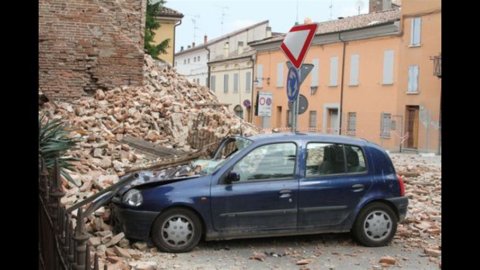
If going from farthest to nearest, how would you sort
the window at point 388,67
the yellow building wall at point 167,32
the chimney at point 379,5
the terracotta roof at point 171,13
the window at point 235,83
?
1. the window at point 235,83
2. the chimney at point 379,5
3. the terracotta roof at point 171,13
4. the yellow building wall at point 167,32
5. the window at point 388,67

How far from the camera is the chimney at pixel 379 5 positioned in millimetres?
45138

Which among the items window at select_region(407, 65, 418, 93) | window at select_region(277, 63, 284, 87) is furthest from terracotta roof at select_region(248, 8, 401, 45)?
window at select_region(277, 63, 284, 87)

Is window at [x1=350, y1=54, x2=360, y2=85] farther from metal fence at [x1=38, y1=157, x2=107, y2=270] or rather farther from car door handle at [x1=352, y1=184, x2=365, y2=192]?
metal fence at [x1=38, y1=157, x2=107, y2=270]

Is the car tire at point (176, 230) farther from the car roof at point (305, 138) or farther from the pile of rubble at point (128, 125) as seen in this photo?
the pile of rubble at point (128, 125)

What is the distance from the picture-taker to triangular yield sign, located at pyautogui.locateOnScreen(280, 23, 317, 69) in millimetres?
7762

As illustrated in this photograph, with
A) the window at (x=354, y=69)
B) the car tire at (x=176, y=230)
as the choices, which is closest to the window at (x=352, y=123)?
the window at (x=354, y=69)

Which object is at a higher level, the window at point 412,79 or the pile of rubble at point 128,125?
the window at point 412,79

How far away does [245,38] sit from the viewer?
215 feet

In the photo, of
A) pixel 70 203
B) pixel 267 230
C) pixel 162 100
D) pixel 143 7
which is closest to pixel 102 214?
pixel 70 203

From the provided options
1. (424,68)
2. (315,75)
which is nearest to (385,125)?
(424,68)

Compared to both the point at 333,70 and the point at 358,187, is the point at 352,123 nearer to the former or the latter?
the point at 333,70

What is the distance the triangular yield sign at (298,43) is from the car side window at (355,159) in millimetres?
1355

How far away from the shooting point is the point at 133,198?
6840mm
